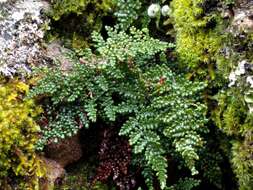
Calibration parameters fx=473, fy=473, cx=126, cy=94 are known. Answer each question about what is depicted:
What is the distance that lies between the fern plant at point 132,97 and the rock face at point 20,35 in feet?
0.70

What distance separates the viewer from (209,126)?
275 cm

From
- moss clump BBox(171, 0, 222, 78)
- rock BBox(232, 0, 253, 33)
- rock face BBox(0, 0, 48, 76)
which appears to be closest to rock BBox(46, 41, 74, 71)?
rock face BBox(0, 0, 48, 76)

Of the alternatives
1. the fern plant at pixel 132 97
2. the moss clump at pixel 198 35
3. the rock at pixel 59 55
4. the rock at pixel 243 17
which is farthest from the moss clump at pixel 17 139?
the rock at pixel 243 17

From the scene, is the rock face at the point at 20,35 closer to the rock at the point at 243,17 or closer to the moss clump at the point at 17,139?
the moss clump at the point at 17,139

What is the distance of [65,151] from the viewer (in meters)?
2.79

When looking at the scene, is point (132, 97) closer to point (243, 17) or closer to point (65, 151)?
point (65, 151)

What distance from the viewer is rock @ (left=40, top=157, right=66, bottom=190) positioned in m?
2.61

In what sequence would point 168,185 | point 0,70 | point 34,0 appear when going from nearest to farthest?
point 0,70, point 168,185, point 34,0

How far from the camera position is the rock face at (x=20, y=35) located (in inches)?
108

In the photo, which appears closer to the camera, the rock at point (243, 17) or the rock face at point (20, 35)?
the rock at point (243, 17)

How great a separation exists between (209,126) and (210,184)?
0.38 m

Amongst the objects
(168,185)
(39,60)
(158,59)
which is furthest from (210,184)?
(39,60)

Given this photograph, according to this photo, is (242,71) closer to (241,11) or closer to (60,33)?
(241,11)

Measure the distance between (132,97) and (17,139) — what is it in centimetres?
67
